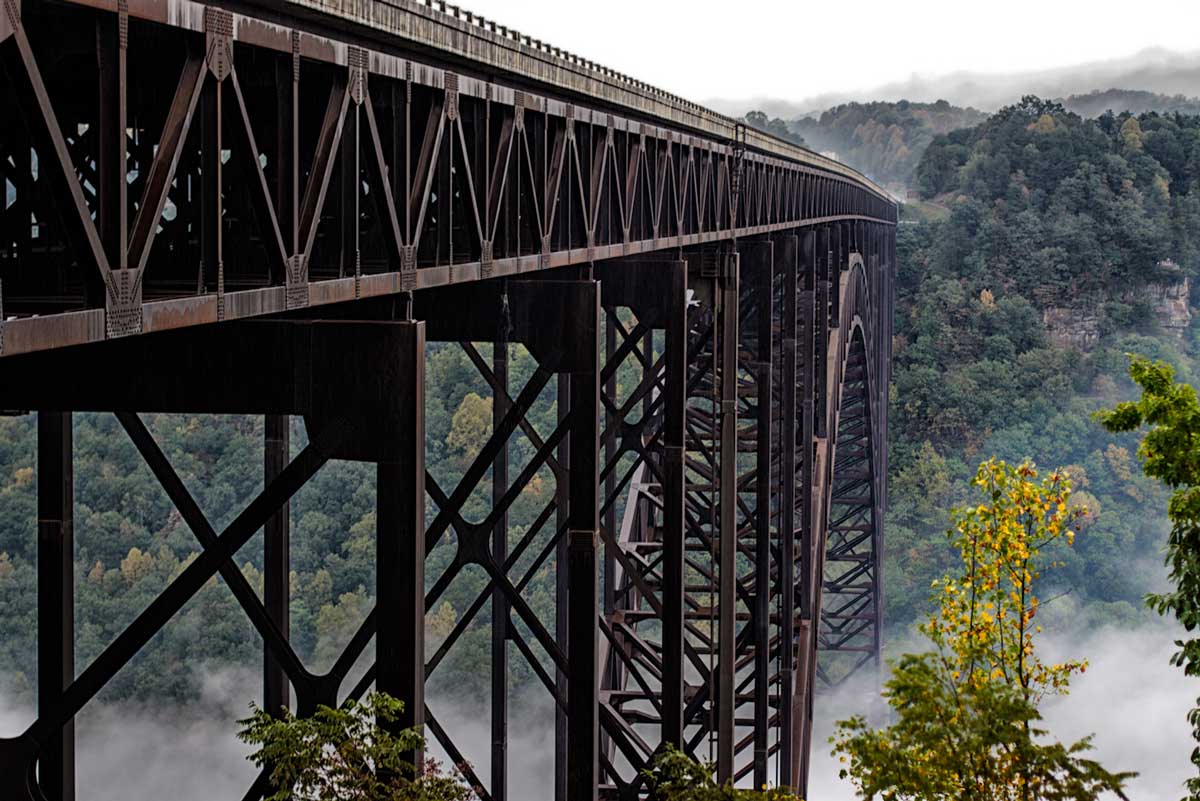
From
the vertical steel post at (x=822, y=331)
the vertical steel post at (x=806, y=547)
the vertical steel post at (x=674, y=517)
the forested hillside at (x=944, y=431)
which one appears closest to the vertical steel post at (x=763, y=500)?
the vertical steel post at (x=806, y=547)

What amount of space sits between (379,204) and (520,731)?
5833cm

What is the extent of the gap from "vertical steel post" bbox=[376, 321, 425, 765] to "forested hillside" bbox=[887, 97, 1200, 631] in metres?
67.0

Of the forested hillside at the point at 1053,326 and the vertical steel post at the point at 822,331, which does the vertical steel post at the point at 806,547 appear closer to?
the vertical steel post at the point at 822,331

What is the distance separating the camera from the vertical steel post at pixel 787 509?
26797 millimetres

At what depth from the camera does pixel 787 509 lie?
2761 cm

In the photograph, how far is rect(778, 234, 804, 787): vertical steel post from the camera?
26797 millimetres

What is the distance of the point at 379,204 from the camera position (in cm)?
820

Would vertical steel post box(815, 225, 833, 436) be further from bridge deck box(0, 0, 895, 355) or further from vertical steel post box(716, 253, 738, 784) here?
bridge deck box(0, 0, 895, 355)

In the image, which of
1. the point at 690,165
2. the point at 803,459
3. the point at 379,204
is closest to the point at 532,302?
the point at 379,204

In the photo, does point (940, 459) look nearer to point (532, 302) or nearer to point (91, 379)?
point (532, 302)

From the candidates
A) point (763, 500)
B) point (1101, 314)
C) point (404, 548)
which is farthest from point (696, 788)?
point (1101, 314)

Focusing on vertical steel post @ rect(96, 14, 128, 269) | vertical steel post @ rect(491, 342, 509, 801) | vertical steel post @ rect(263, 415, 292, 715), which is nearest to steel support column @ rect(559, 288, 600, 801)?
vertical steel post @ rect(263, 415, 292, 715)

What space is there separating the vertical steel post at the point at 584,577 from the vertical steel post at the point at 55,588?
4.05 metres

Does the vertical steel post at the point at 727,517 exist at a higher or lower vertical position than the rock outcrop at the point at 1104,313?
lower
